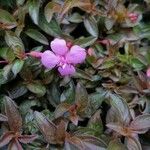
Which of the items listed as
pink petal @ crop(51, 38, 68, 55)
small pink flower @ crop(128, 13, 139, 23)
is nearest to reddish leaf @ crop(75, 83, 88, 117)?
pink petal @ crop(51, 38, 68, 55)

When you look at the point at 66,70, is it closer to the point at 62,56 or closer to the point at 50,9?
the point at 62,56

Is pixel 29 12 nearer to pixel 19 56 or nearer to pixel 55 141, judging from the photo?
pixel 19 56

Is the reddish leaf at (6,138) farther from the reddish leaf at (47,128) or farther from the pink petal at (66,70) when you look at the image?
the pink petal at (66,70)

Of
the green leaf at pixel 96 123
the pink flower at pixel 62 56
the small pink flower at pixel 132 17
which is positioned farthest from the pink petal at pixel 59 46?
the small pink flower at pixel 132 17

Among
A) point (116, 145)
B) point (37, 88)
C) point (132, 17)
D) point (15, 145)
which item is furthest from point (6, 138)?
point (132, 17)

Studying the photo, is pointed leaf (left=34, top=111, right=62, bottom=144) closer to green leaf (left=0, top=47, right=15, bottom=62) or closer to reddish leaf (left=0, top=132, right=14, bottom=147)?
reddish leaf (left=0, top=132, right=14, bottom=147)

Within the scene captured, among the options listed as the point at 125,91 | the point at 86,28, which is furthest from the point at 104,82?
the point at 86,28
